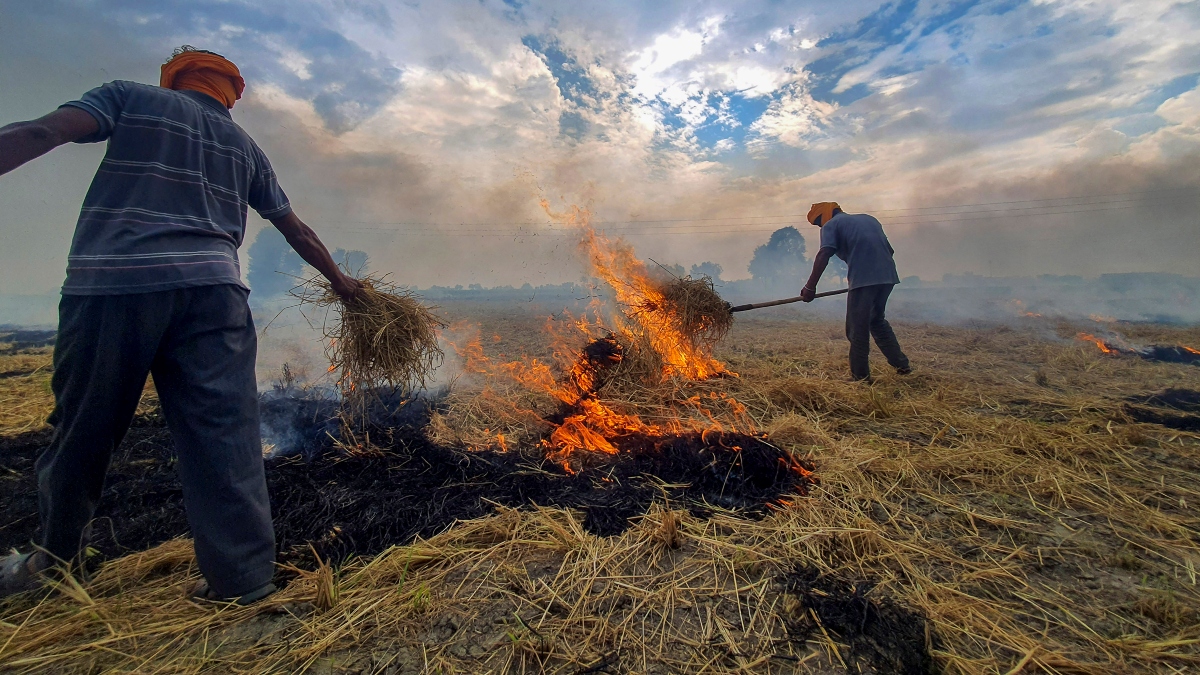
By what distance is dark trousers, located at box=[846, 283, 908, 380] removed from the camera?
20.8ft

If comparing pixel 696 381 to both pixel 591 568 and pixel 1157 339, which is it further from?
pixel 1157 339

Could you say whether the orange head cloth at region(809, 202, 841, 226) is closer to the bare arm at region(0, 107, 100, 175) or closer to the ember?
the ember

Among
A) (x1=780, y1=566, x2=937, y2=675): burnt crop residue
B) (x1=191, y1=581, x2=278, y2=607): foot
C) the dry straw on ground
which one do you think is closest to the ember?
the dry straw on ground

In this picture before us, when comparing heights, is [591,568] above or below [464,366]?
below

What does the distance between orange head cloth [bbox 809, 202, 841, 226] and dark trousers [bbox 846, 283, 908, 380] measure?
5.07 feet

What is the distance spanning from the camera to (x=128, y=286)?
1919 mm

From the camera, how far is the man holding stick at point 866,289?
635cm

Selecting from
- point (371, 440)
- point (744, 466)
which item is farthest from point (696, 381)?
point (371, 440)

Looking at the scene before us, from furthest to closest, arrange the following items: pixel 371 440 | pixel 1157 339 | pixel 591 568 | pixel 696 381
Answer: pixel 1157 339 → pixel 696 381 → pixel 371 440 → pixel 591 568

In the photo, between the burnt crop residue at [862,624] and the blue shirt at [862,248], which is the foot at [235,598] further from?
the blue shirt at [862,248]

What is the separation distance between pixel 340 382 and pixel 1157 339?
63.2 ft

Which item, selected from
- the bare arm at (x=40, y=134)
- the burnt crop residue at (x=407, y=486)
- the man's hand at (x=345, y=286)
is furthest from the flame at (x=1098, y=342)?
the bare arm at (x=40, y=134)

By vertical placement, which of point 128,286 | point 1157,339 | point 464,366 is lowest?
point 1157,339

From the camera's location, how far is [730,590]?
2051mm
